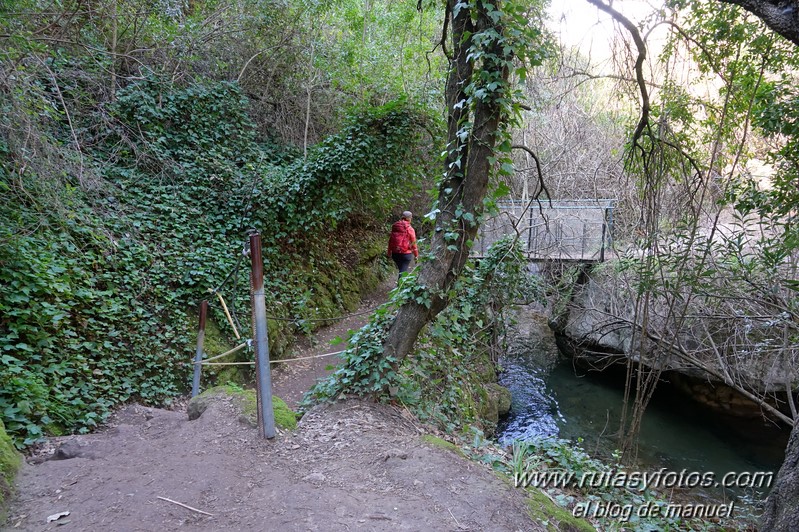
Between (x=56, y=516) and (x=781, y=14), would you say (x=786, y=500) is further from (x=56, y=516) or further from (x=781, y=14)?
(x=56, y=516)

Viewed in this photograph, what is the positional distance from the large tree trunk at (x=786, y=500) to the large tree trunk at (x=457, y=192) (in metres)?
2.71

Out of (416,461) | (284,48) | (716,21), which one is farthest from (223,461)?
(284,48)

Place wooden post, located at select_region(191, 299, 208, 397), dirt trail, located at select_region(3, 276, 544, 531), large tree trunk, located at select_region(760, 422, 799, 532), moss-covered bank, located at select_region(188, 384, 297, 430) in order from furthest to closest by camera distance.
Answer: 1. wooden post, located at select_region(191, 299, 208, 397)
2. moss-covered bank, located at select_region(188, 384, 297, 430)
3. dirt trail, located at select_region(3, 276, 544, 531)
4. large tree trunk, located at select_region(760, 422, 799, 532)

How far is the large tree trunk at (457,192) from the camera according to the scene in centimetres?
421

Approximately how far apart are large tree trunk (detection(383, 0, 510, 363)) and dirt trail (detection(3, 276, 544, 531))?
3.53 feet

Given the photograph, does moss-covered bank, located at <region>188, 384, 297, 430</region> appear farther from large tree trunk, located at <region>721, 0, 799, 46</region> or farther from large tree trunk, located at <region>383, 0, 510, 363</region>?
large tree trunk, located at <region>721, 0, 799, 46</region>

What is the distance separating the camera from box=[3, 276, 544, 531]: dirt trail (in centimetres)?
248

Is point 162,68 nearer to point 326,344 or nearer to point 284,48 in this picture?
point 284,48

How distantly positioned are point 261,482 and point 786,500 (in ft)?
9.81

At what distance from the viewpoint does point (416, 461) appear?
10.6ft

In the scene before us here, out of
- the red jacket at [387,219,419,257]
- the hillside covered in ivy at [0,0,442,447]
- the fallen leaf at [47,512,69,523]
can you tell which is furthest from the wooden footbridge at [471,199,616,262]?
the fallen leaf at [47,512,69,523]

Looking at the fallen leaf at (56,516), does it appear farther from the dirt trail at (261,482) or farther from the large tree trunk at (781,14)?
the large tree trunk at (781,14)

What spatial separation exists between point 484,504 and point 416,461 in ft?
2.08

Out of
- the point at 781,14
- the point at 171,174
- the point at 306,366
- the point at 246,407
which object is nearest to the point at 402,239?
the point at 306,366
